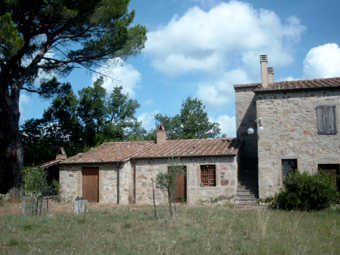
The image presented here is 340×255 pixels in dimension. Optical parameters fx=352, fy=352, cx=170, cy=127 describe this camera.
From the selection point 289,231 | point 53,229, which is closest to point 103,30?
point 53,229

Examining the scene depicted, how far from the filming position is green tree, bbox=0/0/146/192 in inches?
595

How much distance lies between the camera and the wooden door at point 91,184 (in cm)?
1864

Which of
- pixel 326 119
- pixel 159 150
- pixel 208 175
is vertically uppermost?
pixel 326 119

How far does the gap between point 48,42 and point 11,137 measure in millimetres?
4868

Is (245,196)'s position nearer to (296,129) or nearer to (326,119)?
(296,129)

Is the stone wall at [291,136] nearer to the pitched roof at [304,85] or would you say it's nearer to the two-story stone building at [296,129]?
the two-story stone building at [296,129]

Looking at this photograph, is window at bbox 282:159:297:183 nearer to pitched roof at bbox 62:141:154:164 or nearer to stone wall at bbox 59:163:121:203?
pitched roof at bbox 62:141:154:164

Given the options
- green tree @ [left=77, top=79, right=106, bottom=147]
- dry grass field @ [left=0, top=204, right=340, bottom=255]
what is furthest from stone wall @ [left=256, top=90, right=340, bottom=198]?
green tree @ [left=77, top=79, right=106, bottom=147]

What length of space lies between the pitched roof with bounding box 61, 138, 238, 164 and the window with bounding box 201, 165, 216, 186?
0.78 meters

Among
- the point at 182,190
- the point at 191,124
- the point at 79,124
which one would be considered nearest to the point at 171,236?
the point at 182,190

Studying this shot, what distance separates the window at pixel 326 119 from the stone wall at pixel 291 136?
14 centimetres

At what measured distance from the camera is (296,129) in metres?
16.1

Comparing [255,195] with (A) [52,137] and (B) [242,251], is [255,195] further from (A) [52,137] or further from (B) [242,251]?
(A) [52,137]

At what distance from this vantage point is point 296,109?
16.2 metres
